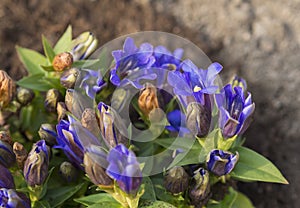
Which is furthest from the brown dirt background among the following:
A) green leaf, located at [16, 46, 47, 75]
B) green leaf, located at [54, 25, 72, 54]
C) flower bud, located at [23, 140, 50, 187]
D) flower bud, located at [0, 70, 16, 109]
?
flower bud, located at [23, 140, 50, 187]

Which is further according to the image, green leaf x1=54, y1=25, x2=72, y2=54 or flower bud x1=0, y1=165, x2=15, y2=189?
green leaf x1=54, y1=25, x2=72, y2=54

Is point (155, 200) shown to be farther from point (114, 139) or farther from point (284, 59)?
point (284, 59)

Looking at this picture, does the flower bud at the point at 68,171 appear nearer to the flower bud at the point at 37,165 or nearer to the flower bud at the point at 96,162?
the flower bud at the point at 37,165

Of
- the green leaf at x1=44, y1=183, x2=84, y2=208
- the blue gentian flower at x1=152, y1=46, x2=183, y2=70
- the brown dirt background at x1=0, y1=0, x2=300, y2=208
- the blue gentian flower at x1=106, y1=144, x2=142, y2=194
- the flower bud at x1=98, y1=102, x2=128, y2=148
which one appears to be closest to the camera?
the blue gentian flower at x1=106, y1=144, x2=142, y2=194

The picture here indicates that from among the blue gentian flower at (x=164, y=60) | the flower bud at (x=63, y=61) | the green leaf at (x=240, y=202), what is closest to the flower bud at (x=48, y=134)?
the flower bud at (x=63, y=61)

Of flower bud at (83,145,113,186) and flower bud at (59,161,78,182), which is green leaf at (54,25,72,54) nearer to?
flower bud at (59,161,78,182)

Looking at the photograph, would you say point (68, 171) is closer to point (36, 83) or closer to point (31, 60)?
point (36, 83)
